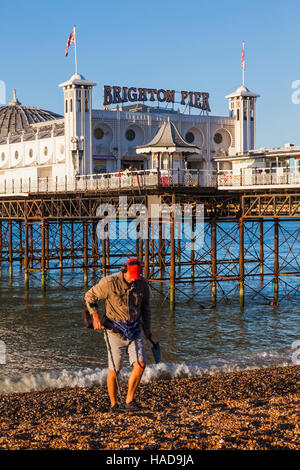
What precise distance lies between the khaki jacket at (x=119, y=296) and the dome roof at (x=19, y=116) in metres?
97.4

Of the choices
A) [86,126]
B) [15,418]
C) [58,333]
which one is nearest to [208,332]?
[58,333]

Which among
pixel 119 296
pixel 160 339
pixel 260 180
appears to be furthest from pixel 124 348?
pixel 260 180

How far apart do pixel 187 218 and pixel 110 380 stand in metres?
20.9

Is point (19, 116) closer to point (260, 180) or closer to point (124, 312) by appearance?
point (260, 180)

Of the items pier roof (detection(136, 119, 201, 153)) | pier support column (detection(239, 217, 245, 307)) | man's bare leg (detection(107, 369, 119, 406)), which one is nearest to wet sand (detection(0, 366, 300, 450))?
man's bare leg (detection(107, 369, 119, 406))

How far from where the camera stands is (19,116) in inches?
4491

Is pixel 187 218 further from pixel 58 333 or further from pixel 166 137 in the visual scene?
pixel 58 333

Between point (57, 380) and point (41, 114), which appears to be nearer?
point (57, 380)

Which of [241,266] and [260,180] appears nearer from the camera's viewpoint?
[260,180]

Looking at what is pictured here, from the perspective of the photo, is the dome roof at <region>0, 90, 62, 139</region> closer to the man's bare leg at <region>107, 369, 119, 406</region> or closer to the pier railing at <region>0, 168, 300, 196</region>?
the pier railing at <region>0, 168, 300, 196</region>

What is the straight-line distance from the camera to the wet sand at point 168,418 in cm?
940

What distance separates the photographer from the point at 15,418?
12.9 meters

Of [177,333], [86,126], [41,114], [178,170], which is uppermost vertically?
[41,114]

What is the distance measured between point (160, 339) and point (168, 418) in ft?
40.4
